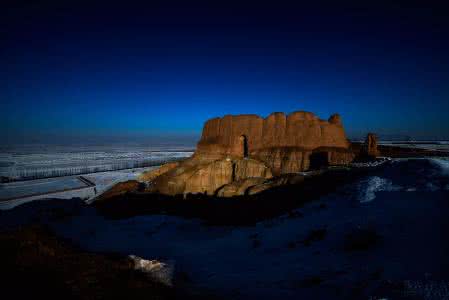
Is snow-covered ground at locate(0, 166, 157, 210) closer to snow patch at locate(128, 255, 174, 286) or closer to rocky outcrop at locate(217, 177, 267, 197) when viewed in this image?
rocky outcrop at locate(217, 177, 267, 197)

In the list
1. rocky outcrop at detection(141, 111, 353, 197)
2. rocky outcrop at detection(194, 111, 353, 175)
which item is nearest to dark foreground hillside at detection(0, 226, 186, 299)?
rocky outcrop at detection(141, 111, 353, 197)

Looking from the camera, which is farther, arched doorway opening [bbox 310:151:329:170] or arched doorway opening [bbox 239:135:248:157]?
arched doorway opening [bbox 239:135:248:157]

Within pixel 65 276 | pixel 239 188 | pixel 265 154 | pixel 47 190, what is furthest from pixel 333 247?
pixel 47 190

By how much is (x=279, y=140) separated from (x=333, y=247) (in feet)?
113

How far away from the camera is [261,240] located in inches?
455

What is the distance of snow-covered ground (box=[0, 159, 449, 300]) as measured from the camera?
608cm

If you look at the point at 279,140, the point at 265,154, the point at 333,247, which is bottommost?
the point at 333,247

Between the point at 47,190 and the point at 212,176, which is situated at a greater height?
the point at 212,176

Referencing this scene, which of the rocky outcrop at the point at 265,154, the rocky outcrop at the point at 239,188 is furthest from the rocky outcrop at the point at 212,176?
the rocky outcrop at the point at 239,188

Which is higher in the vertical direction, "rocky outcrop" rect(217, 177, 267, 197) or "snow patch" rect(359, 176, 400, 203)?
"snow patch" rect(359, 176, 400, 203)

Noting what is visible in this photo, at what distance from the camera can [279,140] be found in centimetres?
4225

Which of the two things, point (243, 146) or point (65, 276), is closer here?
point (65, 276)

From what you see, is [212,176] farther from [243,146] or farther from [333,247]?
A: [333,247]

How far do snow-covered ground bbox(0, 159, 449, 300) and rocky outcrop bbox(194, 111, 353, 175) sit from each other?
21323 millimetres
